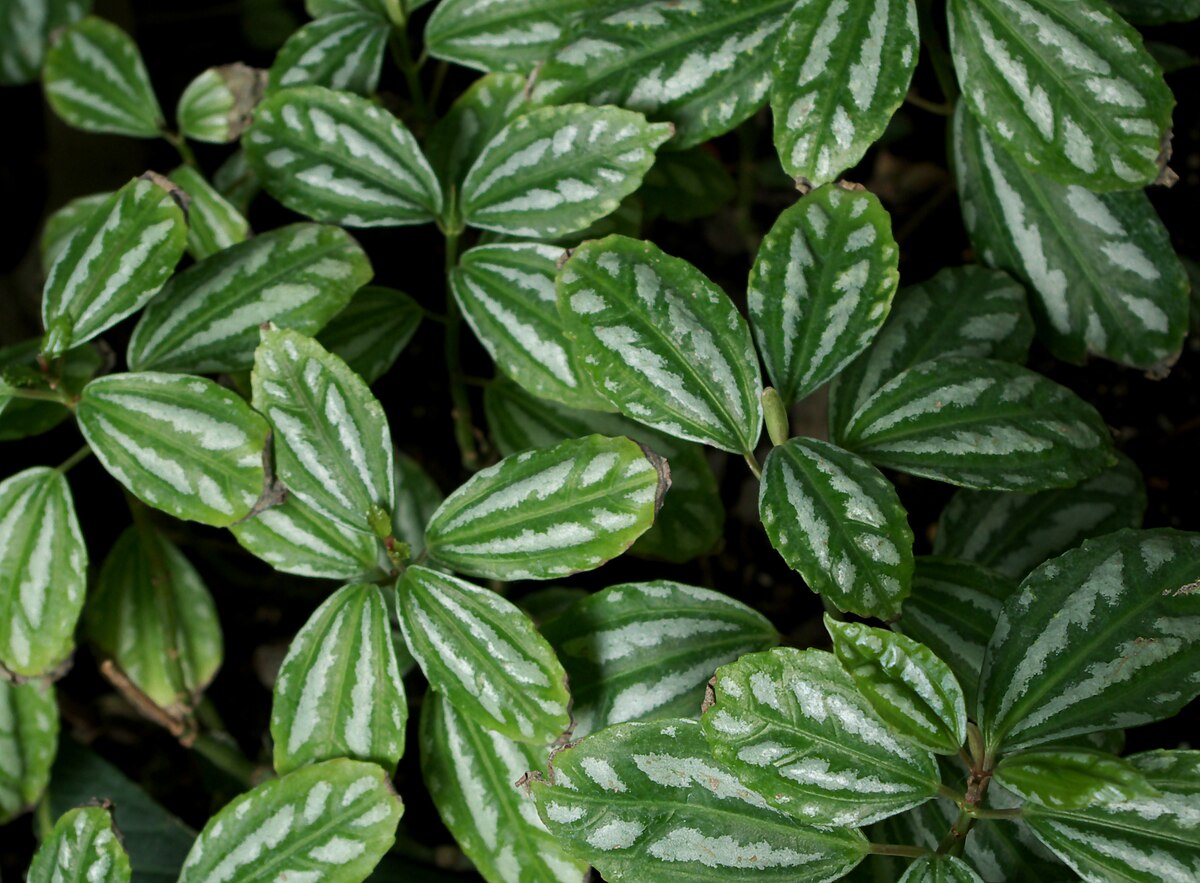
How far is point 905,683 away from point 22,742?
0.91 meters

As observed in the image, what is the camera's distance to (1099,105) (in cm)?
88

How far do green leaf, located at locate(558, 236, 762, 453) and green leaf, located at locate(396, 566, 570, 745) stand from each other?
20 centimetres

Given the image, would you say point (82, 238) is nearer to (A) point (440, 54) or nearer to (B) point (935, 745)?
(A) point (440, 54)

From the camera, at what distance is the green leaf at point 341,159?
102cm

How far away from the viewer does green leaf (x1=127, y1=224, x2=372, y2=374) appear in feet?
3.20

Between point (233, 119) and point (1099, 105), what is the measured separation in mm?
859

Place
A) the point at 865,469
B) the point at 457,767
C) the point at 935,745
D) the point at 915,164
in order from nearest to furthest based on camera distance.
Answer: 1. the point at 935,745
2. the point at 865,469
3. the point at 457,767
4. the point at 915,164

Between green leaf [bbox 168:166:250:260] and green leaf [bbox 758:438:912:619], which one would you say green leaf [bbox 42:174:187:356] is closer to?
green leaf [bbox 168:166:250:260]

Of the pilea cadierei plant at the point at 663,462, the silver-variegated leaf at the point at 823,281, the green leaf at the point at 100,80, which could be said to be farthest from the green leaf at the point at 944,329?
the green leaf at the point at 100,80

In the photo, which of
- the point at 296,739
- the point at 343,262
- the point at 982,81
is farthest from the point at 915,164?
the point at 296,739

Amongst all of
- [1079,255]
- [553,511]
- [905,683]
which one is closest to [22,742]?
[553,511]

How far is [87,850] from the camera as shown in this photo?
35.6 inches

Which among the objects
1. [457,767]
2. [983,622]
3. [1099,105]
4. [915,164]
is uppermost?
[1099,105]

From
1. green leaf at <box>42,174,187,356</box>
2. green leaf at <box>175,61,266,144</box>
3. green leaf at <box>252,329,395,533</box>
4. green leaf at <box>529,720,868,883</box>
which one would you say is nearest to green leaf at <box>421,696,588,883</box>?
green leaf at <box>529,720,868,883</box>
